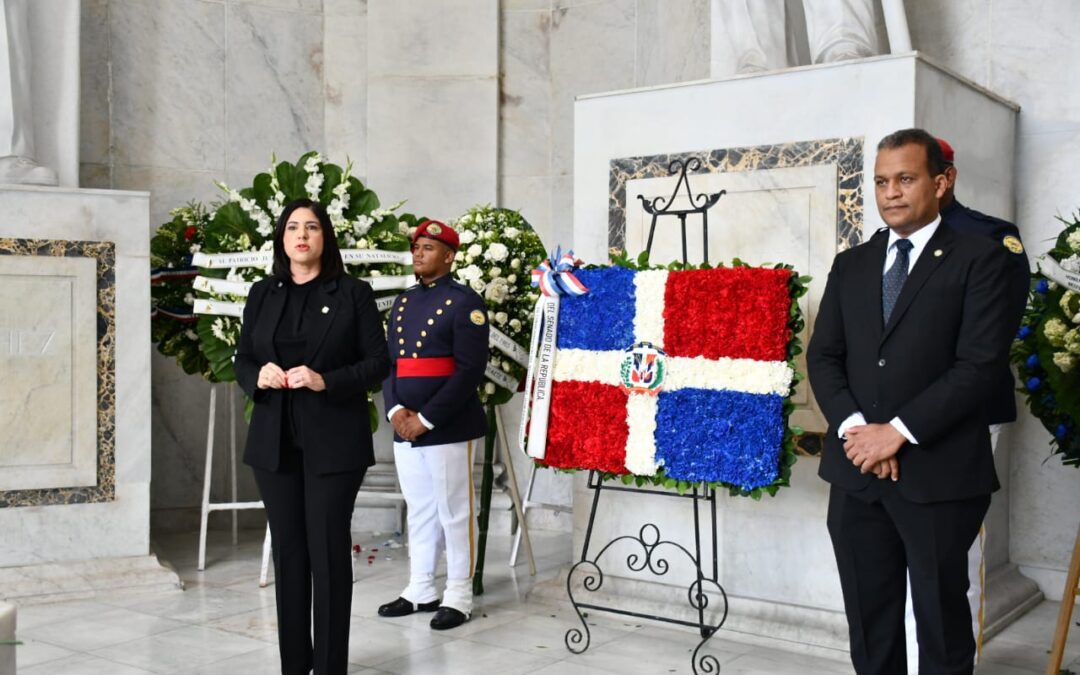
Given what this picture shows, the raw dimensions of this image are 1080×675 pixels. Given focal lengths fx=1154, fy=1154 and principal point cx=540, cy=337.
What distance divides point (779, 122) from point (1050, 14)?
6.52 feet

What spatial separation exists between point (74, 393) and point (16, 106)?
168cm

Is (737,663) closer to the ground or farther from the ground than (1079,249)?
closer to the ground

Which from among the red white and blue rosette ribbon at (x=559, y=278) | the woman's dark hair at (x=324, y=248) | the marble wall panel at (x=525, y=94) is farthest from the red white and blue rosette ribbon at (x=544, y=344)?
the marble wall panel at (x=525, y=94)

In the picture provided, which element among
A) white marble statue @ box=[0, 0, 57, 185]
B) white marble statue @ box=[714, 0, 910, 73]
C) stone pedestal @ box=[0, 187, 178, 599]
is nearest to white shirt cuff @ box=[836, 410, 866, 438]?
white marble statue @ box=[714, 0, 910, 73]

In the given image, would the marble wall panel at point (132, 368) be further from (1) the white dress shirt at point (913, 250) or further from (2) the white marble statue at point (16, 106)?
(1) the white dress shirt at point (913, 250)

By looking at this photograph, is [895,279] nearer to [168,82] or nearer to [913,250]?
[913,250]

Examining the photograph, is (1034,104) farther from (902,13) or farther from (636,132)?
(636,132)

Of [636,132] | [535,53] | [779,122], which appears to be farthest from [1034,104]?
[535,53]

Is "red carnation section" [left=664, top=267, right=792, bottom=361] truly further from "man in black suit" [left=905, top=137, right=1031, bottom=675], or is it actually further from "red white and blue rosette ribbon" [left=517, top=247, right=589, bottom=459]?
"man in black suit" [left=905, top=137, right=1031, bottom=675]

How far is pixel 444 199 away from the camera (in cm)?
827

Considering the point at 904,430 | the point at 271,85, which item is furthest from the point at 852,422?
the point at 271,85

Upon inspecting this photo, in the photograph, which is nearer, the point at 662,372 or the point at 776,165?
the point at 662,372

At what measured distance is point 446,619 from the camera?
5.30 m

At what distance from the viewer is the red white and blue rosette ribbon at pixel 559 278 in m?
4.90
